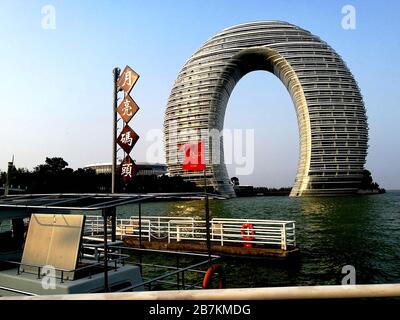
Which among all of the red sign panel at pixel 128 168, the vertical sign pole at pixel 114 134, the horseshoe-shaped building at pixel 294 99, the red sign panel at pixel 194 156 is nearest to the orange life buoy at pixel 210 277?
the red sign panel at pixel 194 156

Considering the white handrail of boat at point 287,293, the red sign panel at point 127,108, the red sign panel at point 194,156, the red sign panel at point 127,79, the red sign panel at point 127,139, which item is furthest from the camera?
the red sign panel at point 127,79

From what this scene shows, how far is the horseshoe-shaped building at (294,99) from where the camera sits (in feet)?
461

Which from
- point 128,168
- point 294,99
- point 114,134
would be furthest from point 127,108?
point 294,99

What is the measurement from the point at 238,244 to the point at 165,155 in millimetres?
144132

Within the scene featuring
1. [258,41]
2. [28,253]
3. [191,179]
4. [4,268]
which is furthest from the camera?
[258,41]

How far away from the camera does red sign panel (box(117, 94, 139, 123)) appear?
1279cm

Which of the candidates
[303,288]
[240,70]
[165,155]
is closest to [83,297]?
[303,288]

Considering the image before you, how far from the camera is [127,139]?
40.9ft

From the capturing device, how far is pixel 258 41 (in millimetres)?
161625

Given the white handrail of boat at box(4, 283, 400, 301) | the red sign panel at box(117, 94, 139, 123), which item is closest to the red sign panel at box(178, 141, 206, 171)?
the white handrail of boat at box(4, 283, 400, 301)

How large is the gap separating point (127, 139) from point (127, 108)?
47.1 inches

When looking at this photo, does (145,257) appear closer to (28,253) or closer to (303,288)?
(28,253)

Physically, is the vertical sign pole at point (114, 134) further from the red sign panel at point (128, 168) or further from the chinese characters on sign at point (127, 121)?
the red sign panel at point (128, 168)

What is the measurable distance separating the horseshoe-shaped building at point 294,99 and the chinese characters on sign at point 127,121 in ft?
377
